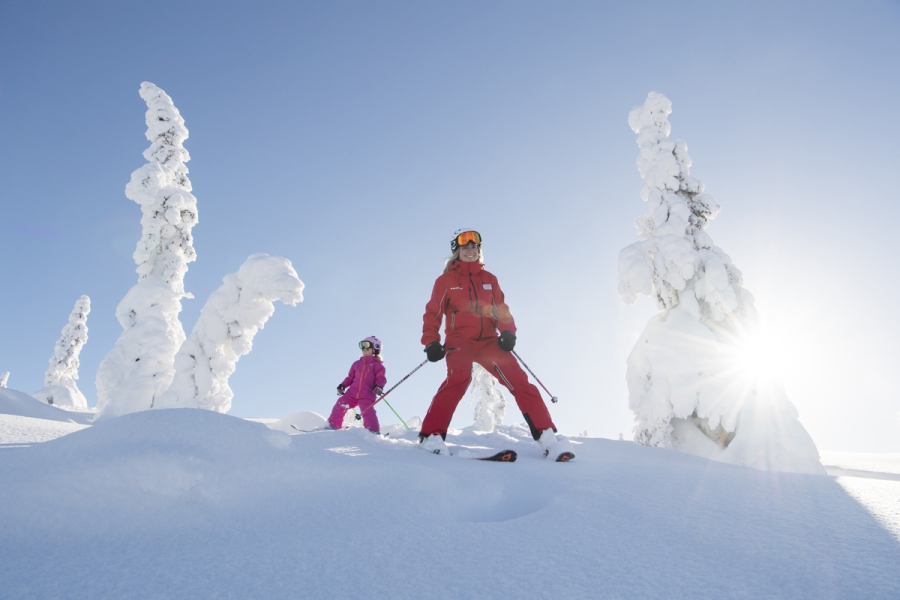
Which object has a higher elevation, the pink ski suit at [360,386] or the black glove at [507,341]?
the black glove at [507,341]

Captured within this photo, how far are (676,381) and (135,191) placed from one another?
16515mm

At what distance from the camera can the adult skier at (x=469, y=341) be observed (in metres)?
3.92

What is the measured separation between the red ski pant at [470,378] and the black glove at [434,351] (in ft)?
0.40

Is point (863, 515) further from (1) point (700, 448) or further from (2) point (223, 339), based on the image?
(2) point (223, 339)

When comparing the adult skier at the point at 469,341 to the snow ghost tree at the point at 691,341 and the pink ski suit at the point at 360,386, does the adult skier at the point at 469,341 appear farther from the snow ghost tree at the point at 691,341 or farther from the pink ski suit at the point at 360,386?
the snow ghost tree at the point at 691,341

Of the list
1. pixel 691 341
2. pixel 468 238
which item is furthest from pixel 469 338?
pixel 691 341

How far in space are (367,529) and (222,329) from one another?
36.6ft

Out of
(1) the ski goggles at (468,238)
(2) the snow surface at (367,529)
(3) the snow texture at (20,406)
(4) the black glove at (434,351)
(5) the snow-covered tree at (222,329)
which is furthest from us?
(5) the snow-covered tree at (222,329)

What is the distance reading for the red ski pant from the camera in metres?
3.94

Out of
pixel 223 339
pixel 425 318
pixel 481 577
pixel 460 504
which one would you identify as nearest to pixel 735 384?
pixel 425 318

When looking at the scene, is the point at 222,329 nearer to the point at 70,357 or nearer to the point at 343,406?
the point at 343,406

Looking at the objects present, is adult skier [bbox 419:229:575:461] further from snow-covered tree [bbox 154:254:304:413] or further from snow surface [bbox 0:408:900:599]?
snow-covered tree [bbox 154:254:304:413]

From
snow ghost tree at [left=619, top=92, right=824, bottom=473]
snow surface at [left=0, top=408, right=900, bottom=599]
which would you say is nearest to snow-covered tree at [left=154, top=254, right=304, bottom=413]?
snow ghost tree at [left=619, top=92, right=824, bottom=473]

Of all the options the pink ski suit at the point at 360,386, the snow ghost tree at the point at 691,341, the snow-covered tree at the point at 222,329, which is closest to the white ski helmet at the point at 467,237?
the pink ski suit at the point at 360,386
